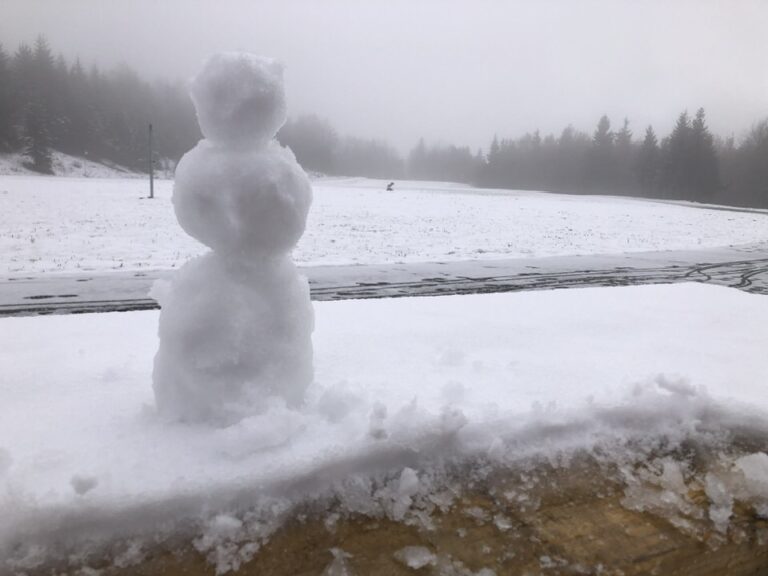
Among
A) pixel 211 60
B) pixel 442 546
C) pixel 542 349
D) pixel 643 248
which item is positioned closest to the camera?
pixel 442 546

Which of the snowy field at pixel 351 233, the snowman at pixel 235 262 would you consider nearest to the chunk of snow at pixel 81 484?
the snowman at pixel 235 262

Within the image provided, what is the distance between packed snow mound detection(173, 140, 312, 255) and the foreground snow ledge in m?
0.81

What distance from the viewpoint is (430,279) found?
862 centimetres

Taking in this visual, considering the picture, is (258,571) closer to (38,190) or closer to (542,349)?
(542,349)

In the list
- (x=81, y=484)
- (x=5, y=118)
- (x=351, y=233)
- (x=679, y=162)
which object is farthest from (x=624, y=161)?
(x=5, y=118)

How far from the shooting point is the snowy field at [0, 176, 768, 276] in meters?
11.3

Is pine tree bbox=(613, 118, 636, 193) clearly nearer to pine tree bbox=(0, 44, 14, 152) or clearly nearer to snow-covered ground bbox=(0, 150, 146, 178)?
snow-covered ground bbox=(0, 150, 146, 178)

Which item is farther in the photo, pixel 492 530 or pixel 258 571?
pixel 492 530

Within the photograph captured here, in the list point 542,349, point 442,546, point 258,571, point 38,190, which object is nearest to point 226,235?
point 258,571

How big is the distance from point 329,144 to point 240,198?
10355 cm

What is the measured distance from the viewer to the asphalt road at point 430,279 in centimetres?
650

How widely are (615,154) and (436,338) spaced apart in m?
76.1

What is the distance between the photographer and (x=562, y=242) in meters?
15.8

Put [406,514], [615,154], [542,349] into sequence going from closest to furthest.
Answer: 1. [406,514]
2. [542,349]
3. [615,154]
